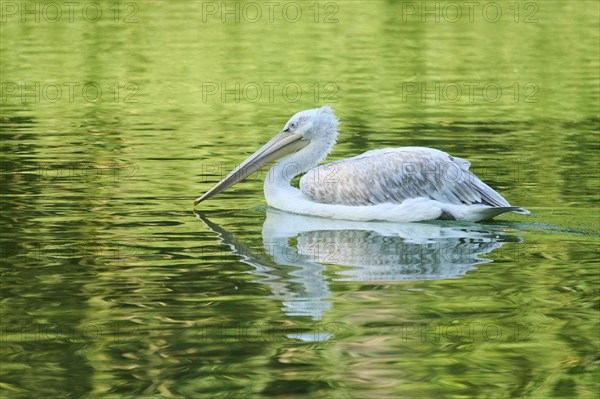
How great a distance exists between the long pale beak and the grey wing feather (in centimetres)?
74

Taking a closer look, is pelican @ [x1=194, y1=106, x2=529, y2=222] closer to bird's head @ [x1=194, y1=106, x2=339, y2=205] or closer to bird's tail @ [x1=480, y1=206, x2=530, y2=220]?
bird's tail @ [x1=480, y1=206, x2=530, y2=220]

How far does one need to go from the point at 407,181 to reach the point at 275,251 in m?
1.34

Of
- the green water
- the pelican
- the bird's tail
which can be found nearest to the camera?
the green water

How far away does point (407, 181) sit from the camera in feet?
32.1

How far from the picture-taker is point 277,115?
16.1 metres

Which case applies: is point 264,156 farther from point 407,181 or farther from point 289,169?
point 407,181

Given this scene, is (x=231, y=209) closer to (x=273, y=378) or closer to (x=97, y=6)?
(x=273, y=378)

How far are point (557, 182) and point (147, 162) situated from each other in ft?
12.0

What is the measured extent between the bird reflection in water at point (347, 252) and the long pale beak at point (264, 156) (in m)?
0.43

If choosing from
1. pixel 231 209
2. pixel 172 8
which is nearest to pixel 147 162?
pixel 231 209

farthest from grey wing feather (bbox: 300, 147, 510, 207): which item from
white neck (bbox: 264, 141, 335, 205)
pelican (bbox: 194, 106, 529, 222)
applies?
white neck (bbox: 264, 141, 335, 205)

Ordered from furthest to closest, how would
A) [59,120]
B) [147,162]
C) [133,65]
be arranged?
1. [133,65]
2. [59,120]
3. [147,162]

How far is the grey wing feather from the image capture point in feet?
31.9

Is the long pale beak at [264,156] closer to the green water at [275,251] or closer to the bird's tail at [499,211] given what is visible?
the green water at [275,251]
